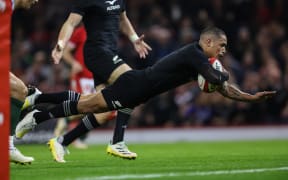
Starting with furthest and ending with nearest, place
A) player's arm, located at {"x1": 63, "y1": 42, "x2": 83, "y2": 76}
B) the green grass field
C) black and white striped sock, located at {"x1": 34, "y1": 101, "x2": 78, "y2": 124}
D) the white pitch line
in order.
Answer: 1. player's arm, located at {"x1": 63, "y1": 42, "x2": 83, "y2": 76}
2. black and white striped sock, located at {"x1": 34, "y1": 101, "x2": 78, "y2": 124}
3. the green grass field
4. the white pitch line

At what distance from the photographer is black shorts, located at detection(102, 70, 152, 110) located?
8.73 m

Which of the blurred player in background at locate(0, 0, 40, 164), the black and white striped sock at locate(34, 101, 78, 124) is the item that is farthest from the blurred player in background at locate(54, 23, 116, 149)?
the blurred player in background at locate(0, 0, 40, 164)

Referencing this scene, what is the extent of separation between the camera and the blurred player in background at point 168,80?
8383 millimetres

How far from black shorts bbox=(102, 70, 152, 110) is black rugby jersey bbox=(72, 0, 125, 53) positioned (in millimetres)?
856

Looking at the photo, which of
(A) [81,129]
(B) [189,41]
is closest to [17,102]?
(A) [81,129]

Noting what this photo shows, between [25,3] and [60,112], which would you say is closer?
[25,3]

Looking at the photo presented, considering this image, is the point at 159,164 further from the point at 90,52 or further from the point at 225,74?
the point at 90,52

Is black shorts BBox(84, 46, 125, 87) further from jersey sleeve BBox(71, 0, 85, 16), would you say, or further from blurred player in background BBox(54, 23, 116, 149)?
blurred player in background BBox(54, 23, 116, 149)

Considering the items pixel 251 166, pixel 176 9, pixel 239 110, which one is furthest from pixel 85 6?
pixel 176 9

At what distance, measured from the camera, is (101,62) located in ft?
30.9

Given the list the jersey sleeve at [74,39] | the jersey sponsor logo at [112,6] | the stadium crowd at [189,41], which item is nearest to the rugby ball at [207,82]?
the jersey sponsor logo at [112,6]

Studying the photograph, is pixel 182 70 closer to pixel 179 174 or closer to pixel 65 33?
pixel 65 33

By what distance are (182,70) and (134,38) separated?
63.1 inches

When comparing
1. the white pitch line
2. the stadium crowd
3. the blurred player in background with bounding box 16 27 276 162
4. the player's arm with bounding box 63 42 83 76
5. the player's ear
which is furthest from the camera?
the stadium crowd
